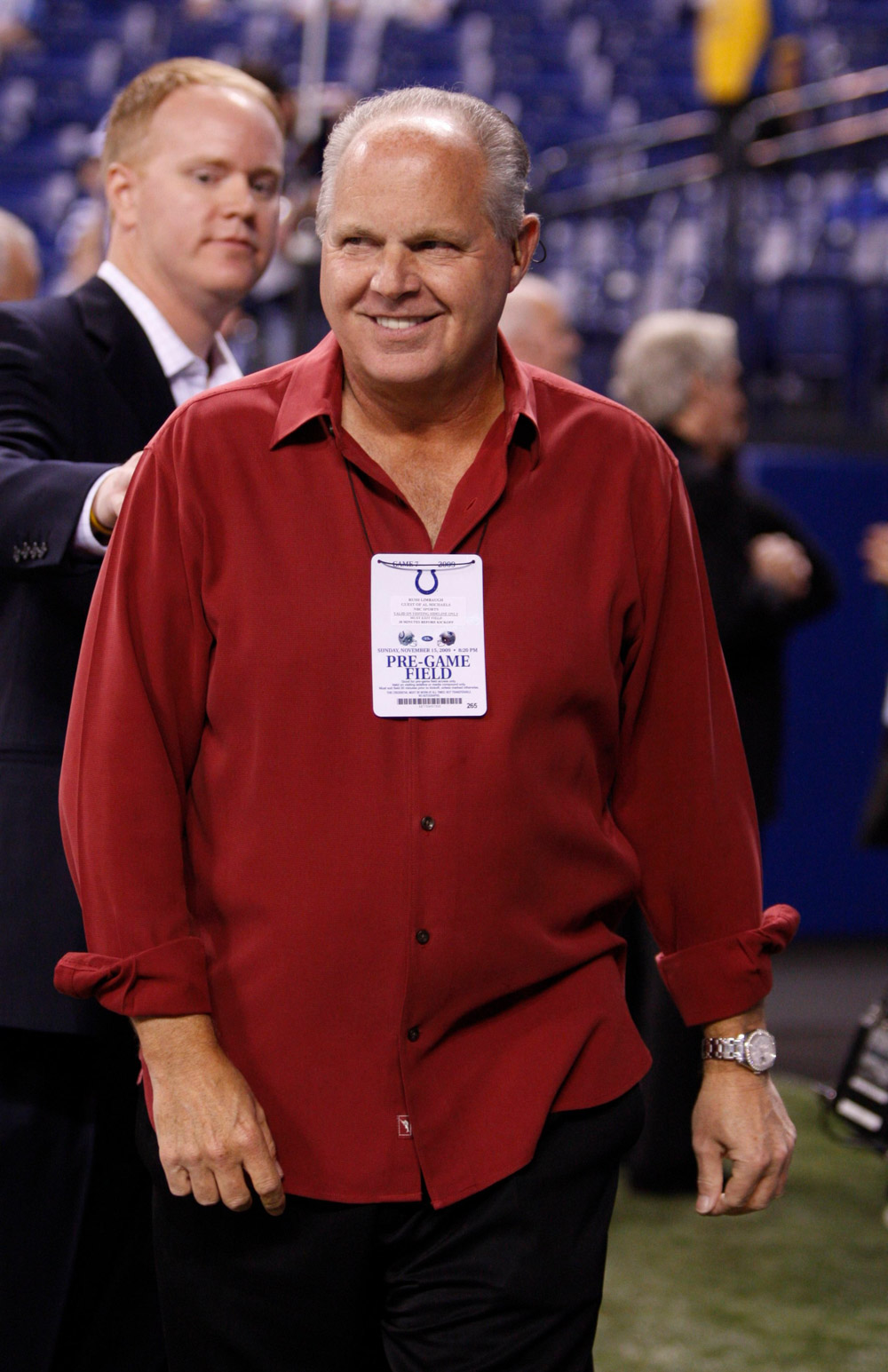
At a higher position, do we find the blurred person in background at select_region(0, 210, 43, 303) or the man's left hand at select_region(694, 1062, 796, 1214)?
the blurred person in background at select_region(0, 210, 43, 303)

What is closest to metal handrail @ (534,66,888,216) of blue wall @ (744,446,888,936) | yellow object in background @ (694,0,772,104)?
yellow object in background @ (694,0,772,104)

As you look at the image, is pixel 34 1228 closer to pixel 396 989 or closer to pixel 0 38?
pixel 396 989

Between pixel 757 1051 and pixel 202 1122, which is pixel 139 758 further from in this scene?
pixel 757 1051

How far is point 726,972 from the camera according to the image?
1.53m

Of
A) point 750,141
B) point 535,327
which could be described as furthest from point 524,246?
point 750,141

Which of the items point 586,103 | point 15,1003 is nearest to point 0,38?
point 586,103

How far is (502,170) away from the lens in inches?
55.8

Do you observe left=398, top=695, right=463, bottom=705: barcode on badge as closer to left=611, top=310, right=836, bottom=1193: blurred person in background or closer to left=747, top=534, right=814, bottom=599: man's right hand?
left=611, top=310, right=836, bottom=1193: blurred person in background

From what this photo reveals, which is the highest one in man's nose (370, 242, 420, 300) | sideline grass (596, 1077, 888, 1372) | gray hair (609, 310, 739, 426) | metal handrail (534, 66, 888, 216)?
metal handrail (534, 66, 888, 216)

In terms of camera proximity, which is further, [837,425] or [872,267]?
[872,267]

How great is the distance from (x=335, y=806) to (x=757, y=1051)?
0.49m

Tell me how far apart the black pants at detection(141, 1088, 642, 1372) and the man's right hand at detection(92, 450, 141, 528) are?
583mm

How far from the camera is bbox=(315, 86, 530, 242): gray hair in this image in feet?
4.58

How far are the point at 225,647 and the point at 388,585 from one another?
0.50 ft
